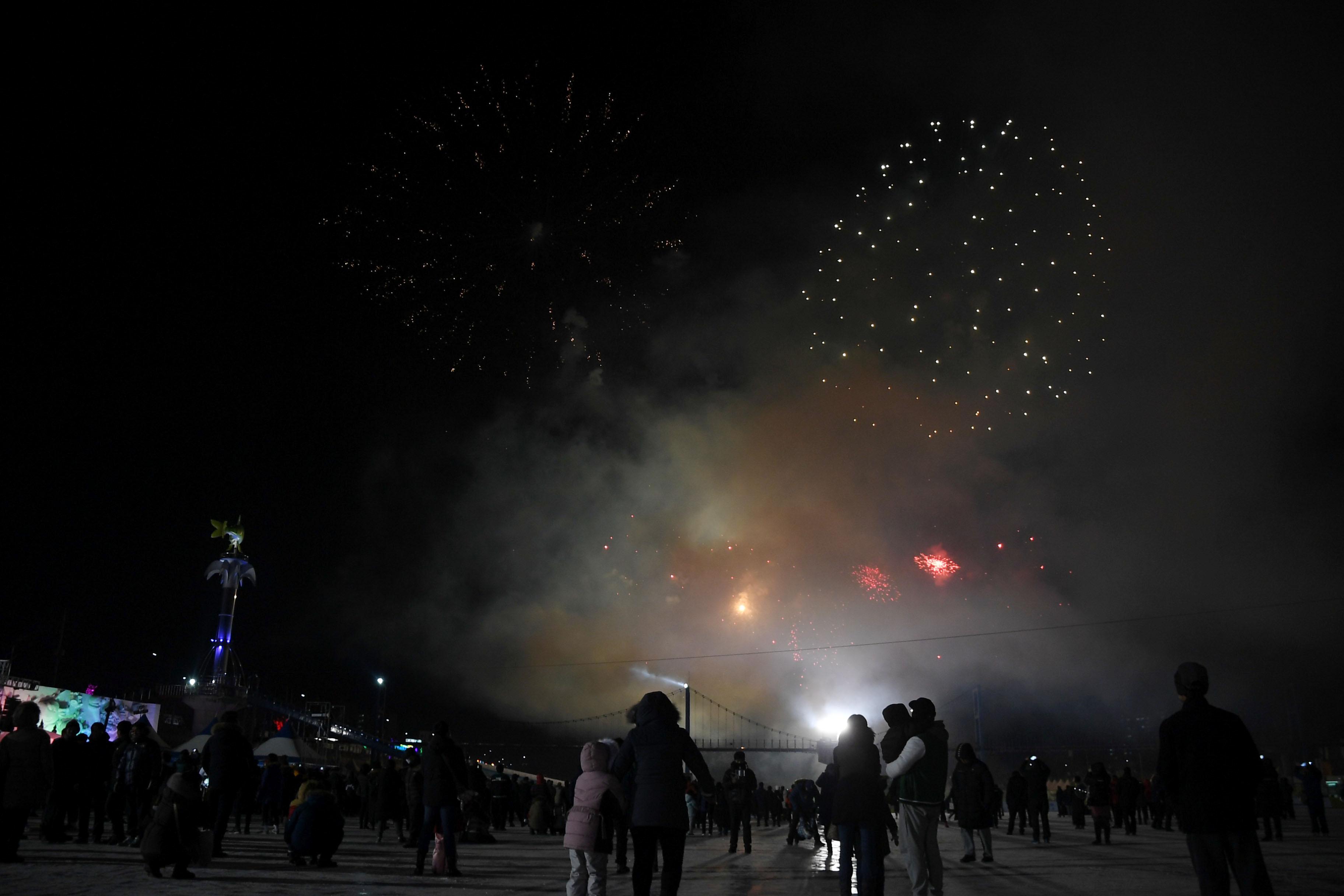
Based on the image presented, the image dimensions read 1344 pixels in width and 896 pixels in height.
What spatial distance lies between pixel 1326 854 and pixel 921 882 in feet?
31.8

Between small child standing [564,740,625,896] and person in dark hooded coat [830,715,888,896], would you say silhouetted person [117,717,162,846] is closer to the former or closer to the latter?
small child standing [564,740,625,896]

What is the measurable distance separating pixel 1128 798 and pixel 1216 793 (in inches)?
763

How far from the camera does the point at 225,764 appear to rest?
33.4 ft

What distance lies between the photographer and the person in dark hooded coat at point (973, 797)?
503 inches

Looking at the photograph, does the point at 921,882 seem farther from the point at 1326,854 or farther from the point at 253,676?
the point at 253,676

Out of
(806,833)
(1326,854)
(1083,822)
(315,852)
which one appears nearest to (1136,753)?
(1083,822)

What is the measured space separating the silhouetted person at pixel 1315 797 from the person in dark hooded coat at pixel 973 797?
10235mm

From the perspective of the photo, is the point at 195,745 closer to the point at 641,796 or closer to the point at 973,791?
the point at 973,791

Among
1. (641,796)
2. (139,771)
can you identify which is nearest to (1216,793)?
(641,796)

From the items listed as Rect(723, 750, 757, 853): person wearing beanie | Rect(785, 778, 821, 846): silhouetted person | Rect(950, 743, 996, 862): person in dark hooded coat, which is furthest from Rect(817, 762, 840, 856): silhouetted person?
Rect(785, 778, 821, 846): silhouetted person

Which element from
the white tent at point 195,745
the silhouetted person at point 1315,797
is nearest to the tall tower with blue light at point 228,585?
the white tent at point 195,745

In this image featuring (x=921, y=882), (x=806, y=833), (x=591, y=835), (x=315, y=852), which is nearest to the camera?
(x=591, y=835)

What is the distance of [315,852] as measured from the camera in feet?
33.1

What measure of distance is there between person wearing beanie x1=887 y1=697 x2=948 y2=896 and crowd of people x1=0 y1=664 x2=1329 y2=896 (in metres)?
0.01
